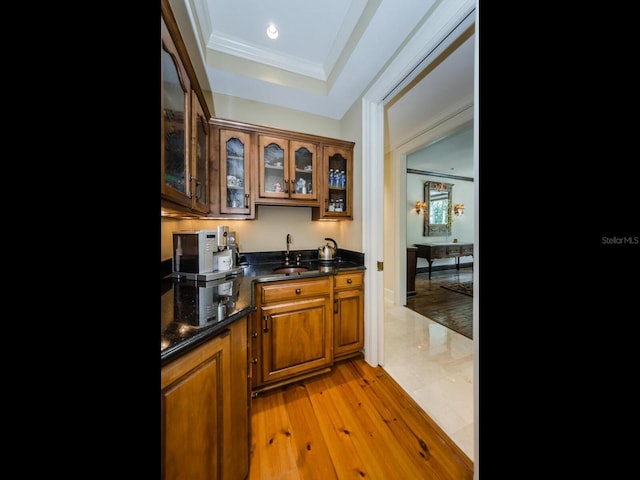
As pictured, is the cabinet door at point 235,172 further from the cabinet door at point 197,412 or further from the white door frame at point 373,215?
the cabinet door at point 197,412

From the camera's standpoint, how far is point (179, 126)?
104 cm

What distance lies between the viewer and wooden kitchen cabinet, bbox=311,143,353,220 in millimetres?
1887

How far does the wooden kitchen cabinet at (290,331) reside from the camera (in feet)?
4.58

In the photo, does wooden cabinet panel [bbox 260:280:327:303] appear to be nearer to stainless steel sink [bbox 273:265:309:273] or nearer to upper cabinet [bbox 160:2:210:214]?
stainless steel sink [bbox 273:265:309:273]

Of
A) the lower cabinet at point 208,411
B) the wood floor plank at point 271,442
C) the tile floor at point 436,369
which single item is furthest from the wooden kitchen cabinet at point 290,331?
the tile floor at point 436,369

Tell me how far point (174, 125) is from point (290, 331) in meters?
1.31

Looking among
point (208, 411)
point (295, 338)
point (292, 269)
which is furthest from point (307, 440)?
point (292, 269)

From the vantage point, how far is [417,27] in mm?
1210

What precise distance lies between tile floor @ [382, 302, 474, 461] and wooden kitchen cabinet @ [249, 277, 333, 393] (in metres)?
0.60

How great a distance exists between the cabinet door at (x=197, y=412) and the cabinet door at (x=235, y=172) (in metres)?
1.12

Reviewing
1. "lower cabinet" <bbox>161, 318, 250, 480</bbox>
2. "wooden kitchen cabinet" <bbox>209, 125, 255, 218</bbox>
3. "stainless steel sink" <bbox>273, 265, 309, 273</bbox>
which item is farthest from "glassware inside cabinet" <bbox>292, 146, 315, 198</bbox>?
"lower cabinet" <bbox>161, 318, 250, 480</bbox>
